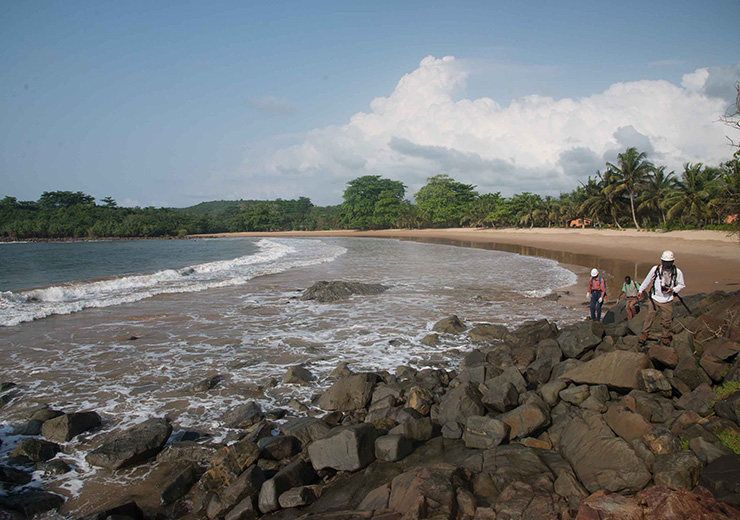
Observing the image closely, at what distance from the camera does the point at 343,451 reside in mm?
4531

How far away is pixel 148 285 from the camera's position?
1994 cm

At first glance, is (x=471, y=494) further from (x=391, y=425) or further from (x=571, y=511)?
(x=391, y=425)

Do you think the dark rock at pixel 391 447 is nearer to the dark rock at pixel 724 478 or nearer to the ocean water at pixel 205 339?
the ocean water at pixel 205 339

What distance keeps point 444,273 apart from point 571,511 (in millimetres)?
18290

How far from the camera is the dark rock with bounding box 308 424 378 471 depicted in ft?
14.8

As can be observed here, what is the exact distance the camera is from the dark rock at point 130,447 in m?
4.83

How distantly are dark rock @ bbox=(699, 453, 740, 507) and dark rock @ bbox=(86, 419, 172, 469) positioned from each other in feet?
18.9

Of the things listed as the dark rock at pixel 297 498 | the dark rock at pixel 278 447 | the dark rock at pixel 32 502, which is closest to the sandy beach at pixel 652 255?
the dark rock at pixel 278 447

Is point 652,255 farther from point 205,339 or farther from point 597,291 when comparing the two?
point 205,339

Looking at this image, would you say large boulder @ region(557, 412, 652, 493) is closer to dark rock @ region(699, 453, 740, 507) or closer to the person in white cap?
dark rock @ region(699, 453, 740, 507)

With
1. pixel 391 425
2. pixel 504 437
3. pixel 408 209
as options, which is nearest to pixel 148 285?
pixel 391 425

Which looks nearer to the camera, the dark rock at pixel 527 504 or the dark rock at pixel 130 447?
the dark rock at pixel 527 504

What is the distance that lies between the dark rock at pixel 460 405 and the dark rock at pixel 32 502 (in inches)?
176

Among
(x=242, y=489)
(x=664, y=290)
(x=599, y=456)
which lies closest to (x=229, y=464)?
(x=242, y=489)
